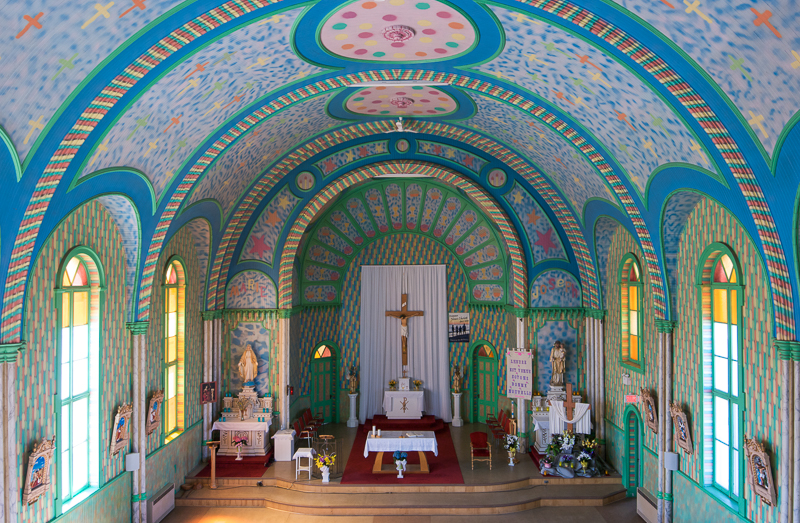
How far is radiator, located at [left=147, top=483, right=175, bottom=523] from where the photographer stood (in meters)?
13.0

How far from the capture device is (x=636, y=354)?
14.9 meters

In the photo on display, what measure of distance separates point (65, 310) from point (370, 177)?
29.9 feet

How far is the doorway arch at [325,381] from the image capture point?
2030 cm

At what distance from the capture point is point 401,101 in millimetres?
13680

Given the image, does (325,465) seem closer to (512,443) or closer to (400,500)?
(400,500)

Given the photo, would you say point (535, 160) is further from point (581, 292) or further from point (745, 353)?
point (745, 353)

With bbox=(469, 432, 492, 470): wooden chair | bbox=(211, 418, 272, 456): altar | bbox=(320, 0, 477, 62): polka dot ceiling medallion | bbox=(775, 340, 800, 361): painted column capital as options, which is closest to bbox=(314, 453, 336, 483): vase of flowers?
bbox=(211, 418, 272, 456): altar

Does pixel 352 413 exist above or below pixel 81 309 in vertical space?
below

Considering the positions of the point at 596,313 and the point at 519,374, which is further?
the point at 519,374

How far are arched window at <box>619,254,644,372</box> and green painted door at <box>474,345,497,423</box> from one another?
5699mm

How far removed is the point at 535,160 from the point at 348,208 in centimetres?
693

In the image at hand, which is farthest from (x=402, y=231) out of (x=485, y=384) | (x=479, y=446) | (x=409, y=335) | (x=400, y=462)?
(x=400, y=462)

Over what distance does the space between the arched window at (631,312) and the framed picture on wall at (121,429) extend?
11.2m

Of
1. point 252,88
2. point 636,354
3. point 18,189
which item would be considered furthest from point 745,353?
point 18,189
